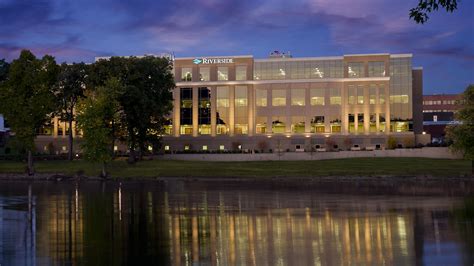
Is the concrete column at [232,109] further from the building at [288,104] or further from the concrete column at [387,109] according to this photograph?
the concrete column at [387,109]

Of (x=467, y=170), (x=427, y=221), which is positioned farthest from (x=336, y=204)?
(x=467, y=170)

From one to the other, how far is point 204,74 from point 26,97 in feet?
223

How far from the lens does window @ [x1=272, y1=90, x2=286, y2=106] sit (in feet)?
487

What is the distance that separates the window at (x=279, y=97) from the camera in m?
148

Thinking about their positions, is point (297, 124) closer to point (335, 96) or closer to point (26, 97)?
point (335, 96)

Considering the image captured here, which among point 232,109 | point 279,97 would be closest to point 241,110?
point 232,109

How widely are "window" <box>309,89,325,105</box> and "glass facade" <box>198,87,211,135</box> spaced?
2418cm

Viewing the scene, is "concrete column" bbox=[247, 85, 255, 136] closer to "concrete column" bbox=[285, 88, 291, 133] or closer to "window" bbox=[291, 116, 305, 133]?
"concrete column" bbox=[285, 88, 291, 133]

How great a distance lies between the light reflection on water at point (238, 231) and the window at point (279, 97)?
107027 mm

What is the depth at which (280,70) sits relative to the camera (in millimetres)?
149875

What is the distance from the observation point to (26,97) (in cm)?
8819

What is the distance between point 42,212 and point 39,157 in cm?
8009

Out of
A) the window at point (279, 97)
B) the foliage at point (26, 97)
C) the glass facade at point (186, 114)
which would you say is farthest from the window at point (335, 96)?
the foliage at point (26, 97)

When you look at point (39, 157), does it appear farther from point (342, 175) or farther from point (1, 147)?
point (342, 175)
